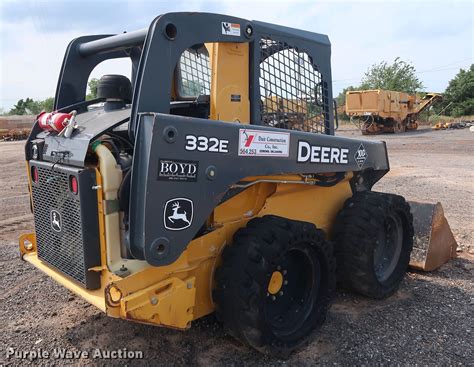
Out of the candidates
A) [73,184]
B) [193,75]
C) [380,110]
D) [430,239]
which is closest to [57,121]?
[73,184]

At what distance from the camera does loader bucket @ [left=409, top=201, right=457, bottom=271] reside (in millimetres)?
4735

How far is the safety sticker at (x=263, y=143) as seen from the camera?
290 cm

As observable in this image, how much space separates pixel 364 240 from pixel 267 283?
50.0 inches

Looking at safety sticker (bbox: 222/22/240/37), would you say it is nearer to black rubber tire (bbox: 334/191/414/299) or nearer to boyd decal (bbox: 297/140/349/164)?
boyd decal (bbox: 297/140/349/164)

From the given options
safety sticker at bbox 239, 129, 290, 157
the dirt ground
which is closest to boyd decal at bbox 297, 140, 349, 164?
safety sticker at bbox 239, 129, 290, 157

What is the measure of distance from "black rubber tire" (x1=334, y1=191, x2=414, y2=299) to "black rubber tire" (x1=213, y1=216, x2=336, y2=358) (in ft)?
1.80

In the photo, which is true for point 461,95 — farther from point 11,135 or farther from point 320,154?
point 320,154

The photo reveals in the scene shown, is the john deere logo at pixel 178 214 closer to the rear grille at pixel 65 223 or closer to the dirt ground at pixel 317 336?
the rear grille at pixel 65 223

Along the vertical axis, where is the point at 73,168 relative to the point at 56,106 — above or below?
below

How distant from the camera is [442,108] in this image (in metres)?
44.3

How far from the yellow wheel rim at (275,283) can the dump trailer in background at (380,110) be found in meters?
22.8

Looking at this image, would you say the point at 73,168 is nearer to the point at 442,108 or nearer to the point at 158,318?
the point at 158,318

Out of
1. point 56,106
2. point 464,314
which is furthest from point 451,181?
point 56,106

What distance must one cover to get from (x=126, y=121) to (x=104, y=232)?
2.46ft
